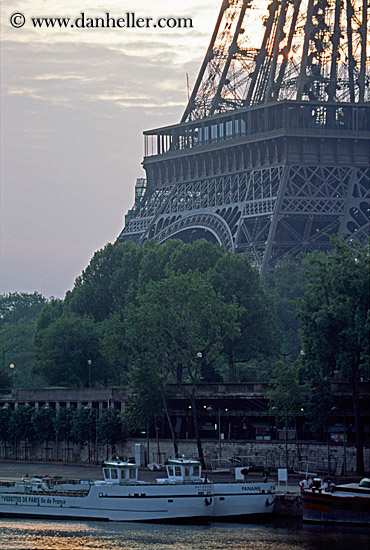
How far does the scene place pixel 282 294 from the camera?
155m

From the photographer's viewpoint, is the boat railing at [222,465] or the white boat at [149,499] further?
the boat railing at [222,465]

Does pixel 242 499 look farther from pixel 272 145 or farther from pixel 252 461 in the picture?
pixel 272 145

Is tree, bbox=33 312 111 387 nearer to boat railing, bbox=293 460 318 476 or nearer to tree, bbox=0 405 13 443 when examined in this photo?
tree, bbox=0 405 13 443

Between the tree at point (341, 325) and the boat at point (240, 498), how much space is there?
35.8ft

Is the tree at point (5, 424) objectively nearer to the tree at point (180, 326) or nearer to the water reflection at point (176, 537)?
the tree at point (180, 326)

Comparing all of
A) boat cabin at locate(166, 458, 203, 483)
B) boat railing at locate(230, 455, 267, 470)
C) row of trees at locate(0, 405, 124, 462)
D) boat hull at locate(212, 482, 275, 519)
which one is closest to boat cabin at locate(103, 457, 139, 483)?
boat cabin at locate(166, 458, 203, 483)

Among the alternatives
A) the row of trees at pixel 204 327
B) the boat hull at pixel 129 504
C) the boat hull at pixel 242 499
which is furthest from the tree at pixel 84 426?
the boat hull at pixel 242 499

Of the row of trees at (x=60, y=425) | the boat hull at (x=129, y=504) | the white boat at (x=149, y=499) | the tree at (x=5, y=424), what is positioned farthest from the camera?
the tree at (x=5, y=424)

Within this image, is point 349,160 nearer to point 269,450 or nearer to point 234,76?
point 234,76

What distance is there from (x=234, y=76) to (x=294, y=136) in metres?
20.2

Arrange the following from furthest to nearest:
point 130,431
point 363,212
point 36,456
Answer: point 363,212 < point 36,456 < point 130,431

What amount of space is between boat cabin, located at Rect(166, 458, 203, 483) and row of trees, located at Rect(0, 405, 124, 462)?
91.9 feet

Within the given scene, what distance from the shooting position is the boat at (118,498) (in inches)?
3287

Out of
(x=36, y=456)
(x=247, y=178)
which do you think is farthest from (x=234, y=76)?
(x=36, y=456)
